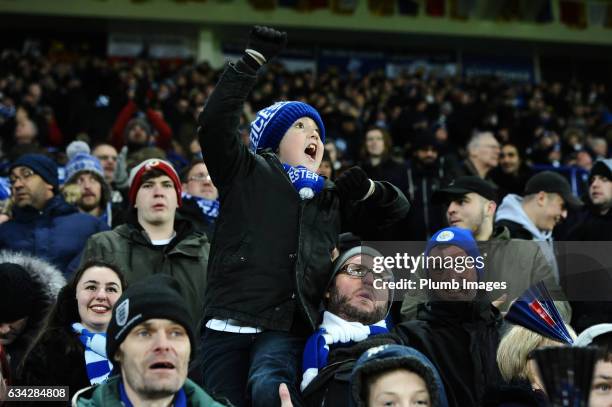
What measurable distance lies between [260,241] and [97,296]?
3.21 feet

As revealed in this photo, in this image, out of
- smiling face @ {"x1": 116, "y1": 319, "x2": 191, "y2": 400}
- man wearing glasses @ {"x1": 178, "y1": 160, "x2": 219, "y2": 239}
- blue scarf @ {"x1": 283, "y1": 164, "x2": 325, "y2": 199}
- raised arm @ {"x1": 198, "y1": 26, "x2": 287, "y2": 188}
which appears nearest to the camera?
smiling face @ {"x1": 116, "y1": 319, "x2": 191, "y2": 400}

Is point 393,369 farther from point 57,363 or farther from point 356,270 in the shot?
point 57,363

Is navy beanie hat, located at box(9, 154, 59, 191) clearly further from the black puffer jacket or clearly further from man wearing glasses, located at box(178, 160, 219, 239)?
the black puffer jacket

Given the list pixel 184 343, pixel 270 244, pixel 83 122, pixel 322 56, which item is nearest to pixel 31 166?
pixel 270 244

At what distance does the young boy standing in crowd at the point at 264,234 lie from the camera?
3.88 meters

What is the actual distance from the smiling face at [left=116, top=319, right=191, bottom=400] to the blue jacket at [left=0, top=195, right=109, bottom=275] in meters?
2.96

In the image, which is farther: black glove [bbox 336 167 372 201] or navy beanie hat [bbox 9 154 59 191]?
navy beanie hat [bbox 9 154 59 191]

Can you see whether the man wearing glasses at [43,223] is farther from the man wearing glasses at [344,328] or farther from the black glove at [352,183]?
the black glove at [352,183]

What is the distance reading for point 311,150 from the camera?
14.0 ft

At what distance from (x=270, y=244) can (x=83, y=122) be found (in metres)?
9.03

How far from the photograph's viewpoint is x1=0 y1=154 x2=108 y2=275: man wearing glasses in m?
6.27

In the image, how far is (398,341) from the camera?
160 inches

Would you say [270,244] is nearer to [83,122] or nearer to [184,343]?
[184,343]

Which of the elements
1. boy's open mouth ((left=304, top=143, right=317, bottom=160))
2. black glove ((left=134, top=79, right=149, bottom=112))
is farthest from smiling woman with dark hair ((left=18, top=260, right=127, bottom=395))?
black glove ((left=134, top=79, right=149, bottom=112))
